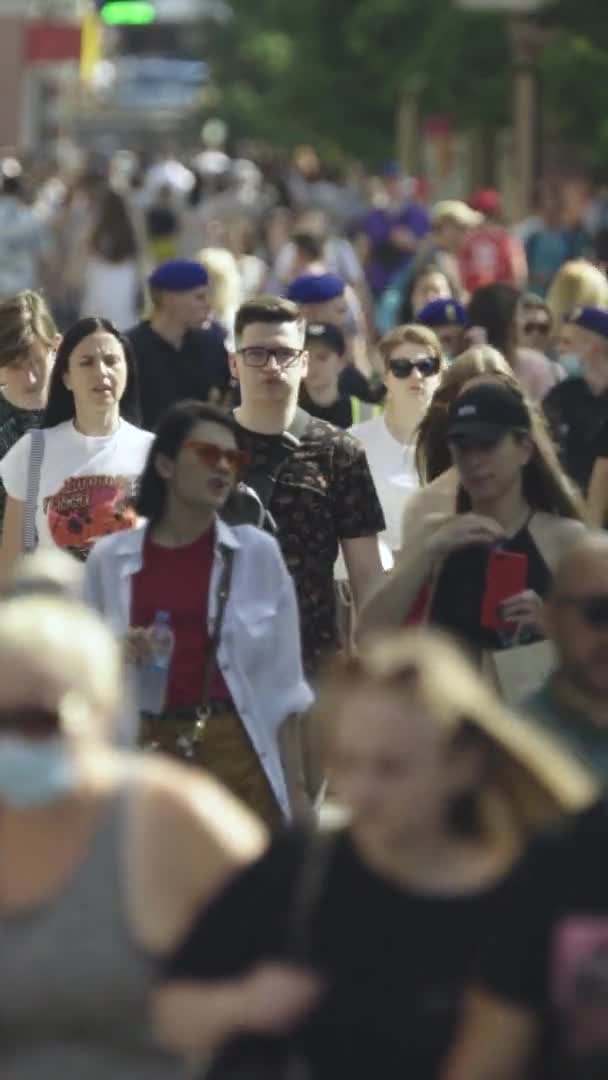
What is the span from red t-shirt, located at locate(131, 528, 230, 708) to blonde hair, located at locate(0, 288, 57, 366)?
10.1ft

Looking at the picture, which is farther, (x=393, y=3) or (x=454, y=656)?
(x=393, y=3)

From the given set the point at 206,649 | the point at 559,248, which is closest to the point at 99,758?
the point at 206,649

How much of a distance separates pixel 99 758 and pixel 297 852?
33 centimetres

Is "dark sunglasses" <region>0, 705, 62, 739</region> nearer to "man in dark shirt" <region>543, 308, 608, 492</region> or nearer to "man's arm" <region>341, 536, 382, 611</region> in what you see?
"man's arm" <region>341, 536, 382, 611</region>

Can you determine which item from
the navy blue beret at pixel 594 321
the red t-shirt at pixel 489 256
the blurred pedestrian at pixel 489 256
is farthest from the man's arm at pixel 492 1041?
the red t-shirt at pixel 489 256

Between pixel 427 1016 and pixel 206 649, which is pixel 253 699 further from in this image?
pixel 427 1016

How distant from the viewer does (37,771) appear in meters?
4.94

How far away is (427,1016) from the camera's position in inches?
193

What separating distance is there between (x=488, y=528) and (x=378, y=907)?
3096mm

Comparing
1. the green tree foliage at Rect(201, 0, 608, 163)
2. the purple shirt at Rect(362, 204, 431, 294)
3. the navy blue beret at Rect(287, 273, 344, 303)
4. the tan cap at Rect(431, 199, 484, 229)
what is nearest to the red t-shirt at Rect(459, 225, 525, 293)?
the tan cap at Rect(431, 199, 484, 229)

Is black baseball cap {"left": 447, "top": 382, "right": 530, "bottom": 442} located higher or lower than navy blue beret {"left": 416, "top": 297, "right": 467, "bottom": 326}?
higher

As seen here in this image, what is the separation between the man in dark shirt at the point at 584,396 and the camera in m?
12.8

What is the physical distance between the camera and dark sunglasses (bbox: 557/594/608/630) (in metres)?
6.24

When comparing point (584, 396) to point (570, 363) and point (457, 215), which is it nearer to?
point (570, 363)
